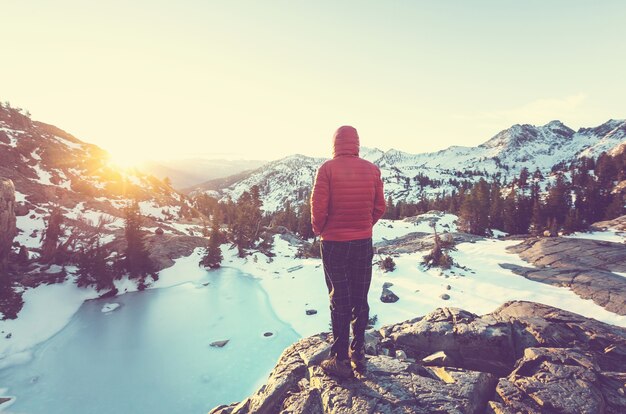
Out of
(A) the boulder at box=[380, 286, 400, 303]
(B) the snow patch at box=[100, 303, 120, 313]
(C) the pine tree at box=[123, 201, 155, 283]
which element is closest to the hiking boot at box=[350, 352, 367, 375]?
(A) the boulder at box=[380, 286, 400, 303]

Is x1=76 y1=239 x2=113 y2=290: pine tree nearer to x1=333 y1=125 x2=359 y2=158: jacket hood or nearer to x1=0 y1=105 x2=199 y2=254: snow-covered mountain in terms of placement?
x1=0 y1=105 x2=199 y2=254: snow-covered mountain

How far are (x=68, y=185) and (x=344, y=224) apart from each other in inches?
1825

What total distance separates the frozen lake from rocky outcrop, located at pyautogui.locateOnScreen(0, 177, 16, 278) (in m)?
6.83

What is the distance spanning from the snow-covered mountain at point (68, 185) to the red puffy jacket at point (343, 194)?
102ft

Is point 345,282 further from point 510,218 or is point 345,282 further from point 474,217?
point 510,218

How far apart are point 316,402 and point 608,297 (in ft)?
47.5

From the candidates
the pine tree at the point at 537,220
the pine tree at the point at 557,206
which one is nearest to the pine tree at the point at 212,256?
the pine tree at the point at 537,220

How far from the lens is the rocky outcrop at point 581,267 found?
1286cm

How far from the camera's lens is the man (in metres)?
4.94

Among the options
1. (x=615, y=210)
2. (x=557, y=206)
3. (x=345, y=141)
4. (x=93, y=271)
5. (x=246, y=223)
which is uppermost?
(x=345, y=141)

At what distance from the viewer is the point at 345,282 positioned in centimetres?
501

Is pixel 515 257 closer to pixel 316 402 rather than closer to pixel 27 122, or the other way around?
pixel 316 402

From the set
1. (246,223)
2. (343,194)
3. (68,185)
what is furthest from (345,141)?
(68,185)

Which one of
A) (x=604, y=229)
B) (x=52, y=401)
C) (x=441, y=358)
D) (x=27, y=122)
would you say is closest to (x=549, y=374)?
(x=441, y=358)
